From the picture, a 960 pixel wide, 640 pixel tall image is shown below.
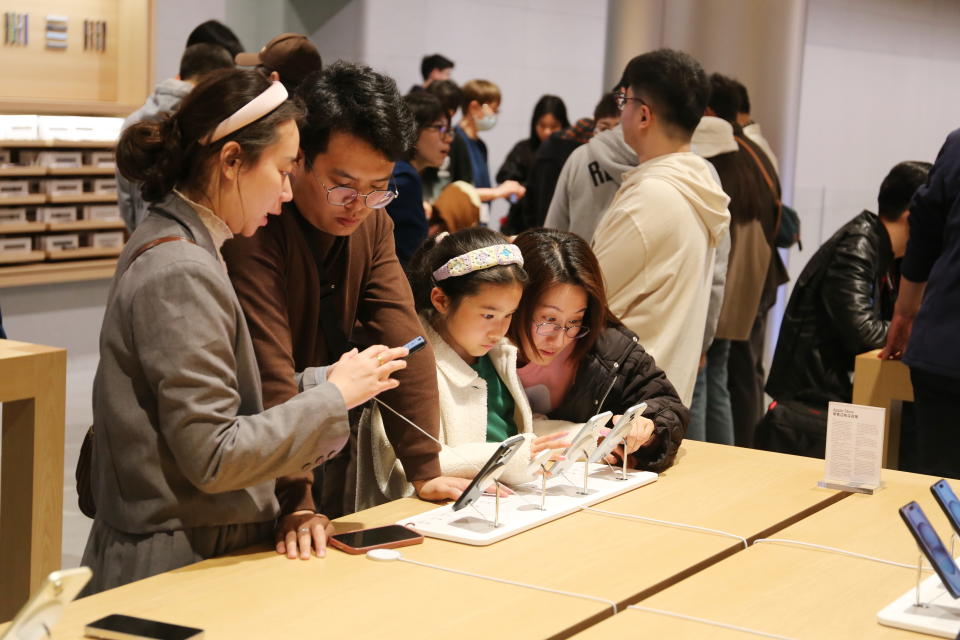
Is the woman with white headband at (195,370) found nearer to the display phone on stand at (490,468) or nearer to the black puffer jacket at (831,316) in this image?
the display phone on stand at (490,468)

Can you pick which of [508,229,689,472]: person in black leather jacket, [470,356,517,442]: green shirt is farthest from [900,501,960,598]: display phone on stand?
[470,356,517,442]: green shirt

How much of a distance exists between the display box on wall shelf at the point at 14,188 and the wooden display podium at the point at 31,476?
321cm

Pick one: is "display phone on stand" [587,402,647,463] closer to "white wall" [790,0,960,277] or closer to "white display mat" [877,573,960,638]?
"white display mat" [877,573,960,638]

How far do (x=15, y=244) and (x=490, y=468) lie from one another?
4.79m

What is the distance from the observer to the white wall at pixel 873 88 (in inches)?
376

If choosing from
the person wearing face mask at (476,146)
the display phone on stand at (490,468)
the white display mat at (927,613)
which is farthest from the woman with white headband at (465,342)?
the person wearing face mask at (476,146)

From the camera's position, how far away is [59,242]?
642cm

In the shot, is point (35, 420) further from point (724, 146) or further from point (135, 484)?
point (724, 146)

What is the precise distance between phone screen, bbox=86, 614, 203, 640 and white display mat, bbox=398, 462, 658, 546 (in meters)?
0.63

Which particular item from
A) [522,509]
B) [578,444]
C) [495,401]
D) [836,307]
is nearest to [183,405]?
[522,509]

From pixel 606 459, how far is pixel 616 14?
3602mm

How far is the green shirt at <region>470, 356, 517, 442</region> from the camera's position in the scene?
2742 millimetres

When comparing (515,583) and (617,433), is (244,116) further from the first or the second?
(617,433)

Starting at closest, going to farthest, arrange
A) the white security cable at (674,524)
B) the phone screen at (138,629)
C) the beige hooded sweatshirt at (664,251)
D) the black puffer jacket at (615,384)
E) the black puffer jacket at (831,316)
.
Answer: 1. the phone screen at (138,629)
2. the white security cable at (674,524)
3. the black puffer jacket at (615,384)
4. the beige hooded sweatshirt at (664,251)
5. the black puffer jacket at (831,316)
